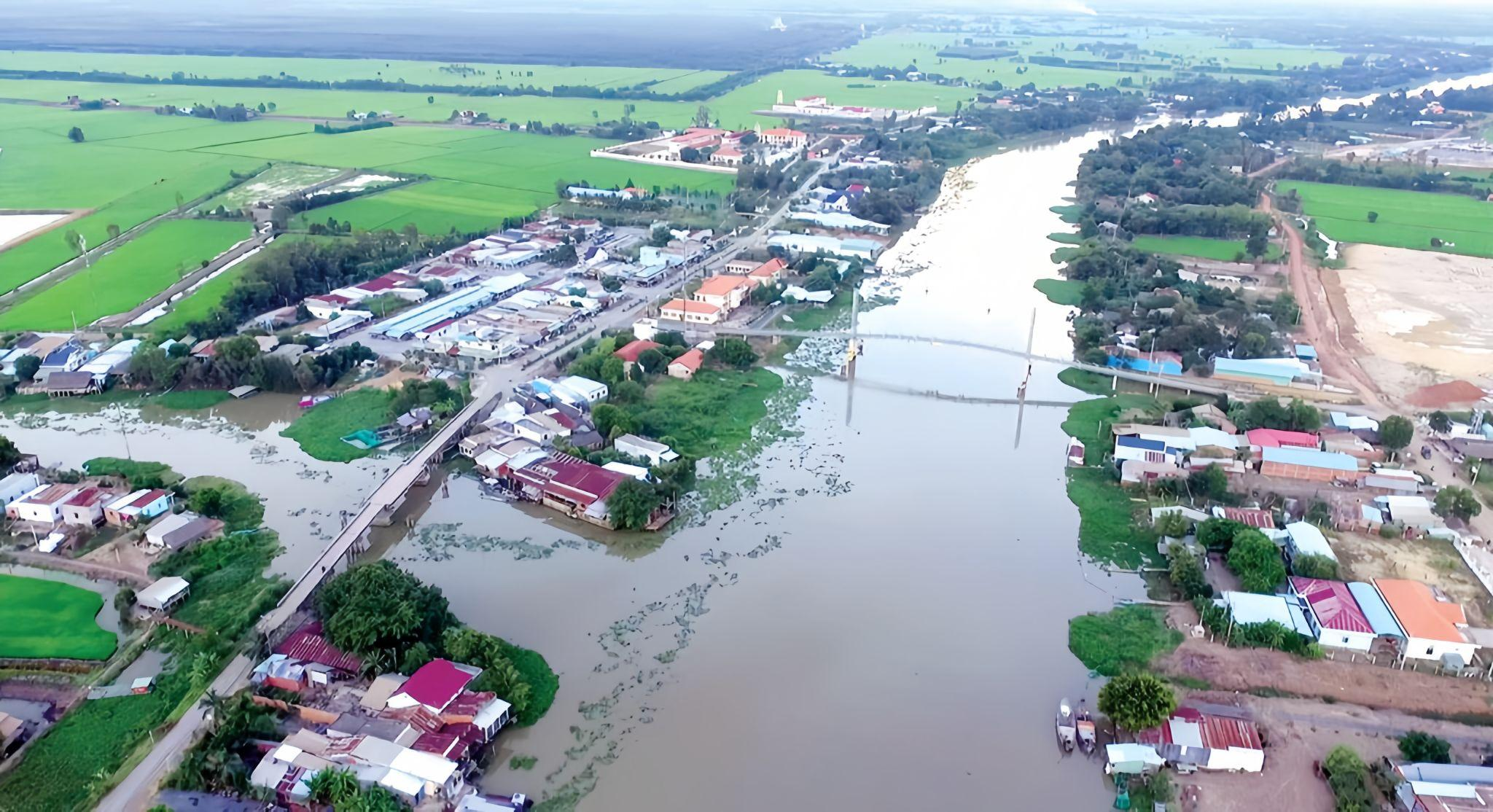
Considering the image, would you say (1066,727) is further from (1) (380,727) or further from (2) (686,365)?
(2) (686,365)

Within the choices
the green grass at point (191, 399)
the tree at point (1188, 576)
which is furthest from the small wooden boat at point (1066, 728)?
the green grass at point (191, 399)

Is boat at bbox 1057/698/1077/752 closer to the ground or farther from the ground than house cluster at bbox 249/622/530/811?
closer to the ground

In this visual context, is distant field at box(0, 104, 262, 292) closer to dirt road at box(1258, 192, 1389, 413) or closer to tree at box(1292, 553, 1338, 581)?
tree at box(1292, 553, 1338, 581)

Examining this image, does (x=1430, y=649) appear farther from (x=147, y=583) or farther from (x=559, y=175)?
(x=559, y=175)

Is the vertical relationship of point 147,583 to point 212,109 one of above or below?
below

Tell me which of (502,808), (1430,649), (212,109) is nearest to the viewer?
(502,808)

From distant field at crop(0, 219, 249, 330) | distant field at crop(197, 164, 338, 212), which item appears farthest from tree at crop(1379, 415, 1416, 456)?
distant field at crop(197, 164, 338, 212)

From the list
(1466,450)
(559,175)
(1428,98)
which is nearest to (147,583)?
(1466,450)
